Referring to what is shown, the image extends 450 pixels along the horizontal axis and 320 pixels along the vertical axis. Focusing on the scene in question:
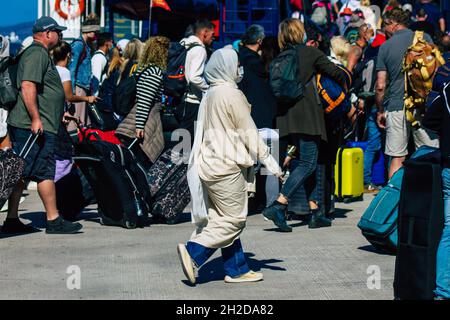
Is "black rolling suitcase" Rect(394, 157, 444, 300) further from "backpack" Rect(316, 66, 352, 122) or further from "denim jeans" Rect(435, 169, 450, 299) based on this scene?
"backpack" Rect(316, 66, 352, 122)

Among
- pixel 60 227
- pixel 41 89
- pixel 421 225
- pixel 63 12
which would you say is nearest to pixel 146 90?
pixel 41 89

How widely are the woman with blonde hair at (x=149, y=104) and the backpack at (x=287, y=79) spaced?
1326 mm

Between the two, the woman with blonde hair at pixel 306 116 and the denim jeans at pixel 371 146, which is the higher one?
the woman with blonde hair at pixel 306 116

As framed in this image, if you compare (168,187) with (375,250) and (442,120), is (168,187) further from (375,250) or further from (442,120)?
(442,120)

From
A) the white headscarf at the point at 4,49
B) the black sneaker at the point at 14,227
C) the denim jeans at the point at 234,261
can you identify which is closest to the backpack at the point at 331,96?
the denim jeans at the point at 234,261

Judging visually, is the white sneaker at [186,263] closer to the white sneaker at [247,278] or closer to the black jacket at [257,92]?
the white sneaker at [247,278]

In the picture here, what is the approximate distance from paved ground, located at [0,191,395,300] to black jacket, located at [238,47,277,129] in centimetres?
104

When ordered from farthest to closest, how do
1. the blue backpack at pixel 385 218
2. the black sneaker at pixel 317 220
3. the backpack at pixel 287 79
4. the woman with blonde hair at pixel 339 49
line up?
1. the woman with blonde hair at pixel 339 49
2. the black sneaker at pixel 317 220
3. the backpack at pixel 287 79
4. the blue backpack at pixel 385 218

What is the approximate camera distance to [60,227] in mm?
9586

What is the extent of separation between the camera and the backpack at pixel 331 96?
385 inches

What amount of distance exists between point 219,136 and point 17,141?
8.87 feet

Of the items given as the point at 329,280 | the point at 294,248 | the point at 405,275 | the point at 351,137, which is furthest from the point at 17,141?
the point at 351,137

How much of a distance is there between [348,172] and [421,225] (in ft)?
14.7

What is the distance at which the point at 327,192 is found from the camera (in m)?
10.3
